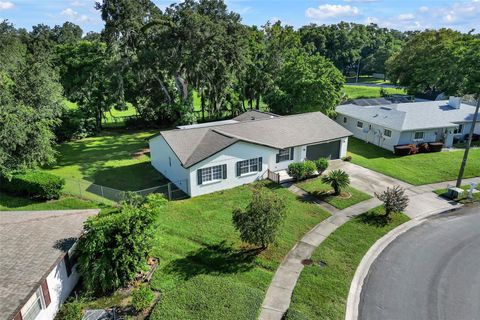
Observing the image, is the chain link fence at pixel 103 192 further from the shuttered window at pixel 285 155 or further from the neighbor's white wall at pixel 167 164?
the shuttered window at pixel 285 155

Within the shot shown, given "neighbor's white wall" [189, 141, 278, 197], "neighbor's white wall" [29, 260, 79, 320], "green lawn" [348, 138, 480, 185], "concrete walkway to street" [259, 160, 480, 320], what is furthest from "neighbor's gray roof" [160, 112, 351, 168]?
"neighbor's white wall" [29, 260, 79, 320]

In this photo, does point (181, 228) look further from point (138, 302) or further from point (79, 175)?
point (79, 175)

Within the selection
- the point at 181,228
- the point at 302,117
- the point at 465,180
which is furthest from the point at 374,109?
the point at 181,228

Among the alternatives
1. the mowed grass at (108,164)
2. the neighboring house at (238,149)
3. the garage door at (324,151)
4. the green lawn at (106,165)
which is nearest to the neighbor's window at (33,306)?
the green lawn at (106,165)

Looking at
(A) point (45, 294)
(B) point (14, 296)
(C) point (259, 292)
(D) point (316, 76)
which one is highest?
(D) point (316, 76)

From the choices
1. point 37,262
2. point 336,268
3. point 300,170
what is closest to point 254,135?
point 300,170

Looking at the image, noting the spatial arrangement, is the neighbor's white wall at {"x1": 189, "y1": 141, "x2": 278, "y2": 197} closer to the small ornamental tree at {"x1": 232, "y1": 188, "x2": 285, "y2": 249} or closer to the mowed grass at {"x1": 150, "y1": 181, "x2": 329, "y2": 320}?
the mowed grass at {"x1": 150, "y1": 181, "x2": 329, "y2": 320}

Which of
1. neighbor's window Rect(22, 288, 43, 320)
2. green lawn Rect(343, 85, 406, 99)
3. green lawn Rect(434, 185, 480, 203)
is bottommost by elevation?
green lawn Rect(434, 185, 480, 203)
